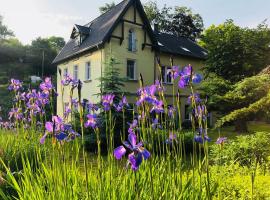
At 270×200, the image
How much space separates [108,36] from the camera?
19.9 meters

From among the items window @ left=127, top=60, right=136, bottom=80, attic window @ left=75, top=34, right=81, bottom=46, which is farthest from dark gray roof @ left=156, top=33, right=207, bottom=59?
attic window @ left=75, top=34, right=81, bottom=46

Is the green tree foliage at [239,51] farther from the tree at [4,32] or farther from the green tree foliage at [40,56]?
the tree at [4,32]

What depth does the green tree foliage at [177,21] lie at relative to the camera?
4178cm

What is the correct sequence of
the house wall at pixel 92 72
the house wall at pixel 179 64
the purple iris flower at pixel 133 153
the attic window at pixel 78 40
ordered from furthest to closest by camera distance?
the attic window at pixel 78 40, the house wall at pixel 179 64, the house wall at pixel 92 72, the purple iris flower at pixel 133 153

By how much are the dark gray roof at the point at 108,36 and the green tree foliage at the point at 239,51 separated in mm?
4959

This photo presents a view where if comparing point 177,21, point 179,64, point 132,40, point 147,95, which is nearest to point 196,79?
point 147,95

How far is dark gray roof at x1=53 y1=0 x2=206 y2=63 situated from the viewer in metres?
20.5

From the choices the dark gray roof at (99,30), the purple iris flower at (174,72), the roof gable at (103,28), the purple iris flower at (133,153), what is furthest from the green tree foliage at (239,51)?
the purple iris flower at (133,153)

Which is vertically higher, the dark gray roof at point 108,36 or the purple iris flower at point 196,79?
the dark gray roof at point 108,36

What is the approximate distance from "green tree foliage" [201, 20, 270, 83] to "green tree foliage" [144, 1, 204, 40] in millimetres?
23149

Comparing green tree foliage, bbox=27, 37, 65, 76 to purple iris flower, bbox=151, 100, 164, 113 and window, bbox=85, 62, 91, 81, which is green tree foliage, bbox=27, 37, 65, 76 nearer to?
window, bbox=85, 62, 91, 81

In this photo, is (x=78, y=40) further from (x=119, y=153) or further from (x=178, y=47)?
(x=119, y=153)

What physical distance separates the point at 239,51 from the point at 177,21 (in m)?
26.3

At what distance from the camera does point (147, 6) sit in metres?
41.4
